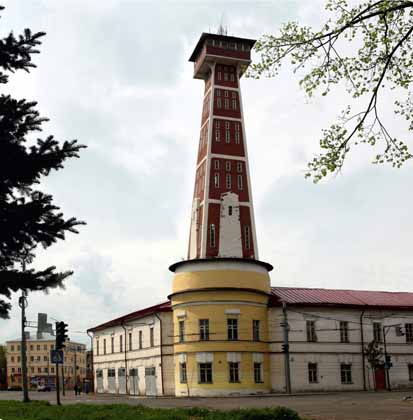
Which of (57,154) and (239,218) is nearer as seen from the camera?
(57,154)

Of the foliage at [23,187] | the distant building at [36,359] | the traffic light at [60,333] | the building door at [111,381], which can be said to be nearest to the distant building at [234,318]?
the building door at [111,381]

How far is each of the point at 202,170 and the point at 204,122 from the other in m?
4.79

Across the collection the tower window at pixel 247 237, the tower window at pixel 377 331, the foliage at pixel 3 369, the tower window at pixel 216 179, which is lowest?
the foliage at pixel 3 369

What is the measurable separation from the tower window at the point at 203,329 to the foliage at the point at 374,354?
40.6ft

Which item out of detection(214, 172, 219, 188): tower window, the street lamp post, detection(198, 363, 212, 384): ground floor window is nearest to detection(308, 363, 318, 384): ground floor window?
the street lamp post

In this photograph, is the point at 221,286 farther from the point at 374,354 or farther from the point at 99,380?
the point at 99,380

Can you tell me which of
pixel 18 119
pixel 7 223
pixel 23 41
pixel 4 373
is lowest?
pixel 4 373

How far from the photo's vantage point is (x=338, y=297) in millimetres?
52281

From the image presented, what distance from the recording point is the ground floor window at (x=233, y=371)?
45.0 m

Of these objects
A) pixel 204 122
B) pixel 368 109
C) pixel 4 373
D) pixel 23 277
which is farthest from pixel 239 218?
pixel 4 373

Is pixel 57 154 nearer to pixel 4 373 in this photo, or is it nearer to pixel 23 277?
pixel 23 277

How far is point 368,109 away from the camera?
47.1 ft

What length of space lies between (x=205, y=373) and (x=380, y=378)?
1360 cm

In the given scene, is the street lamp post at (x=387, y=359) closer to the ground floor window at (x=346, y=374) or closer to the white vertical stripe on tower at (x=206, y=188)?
the ground floor window at (x=346, y=374)
